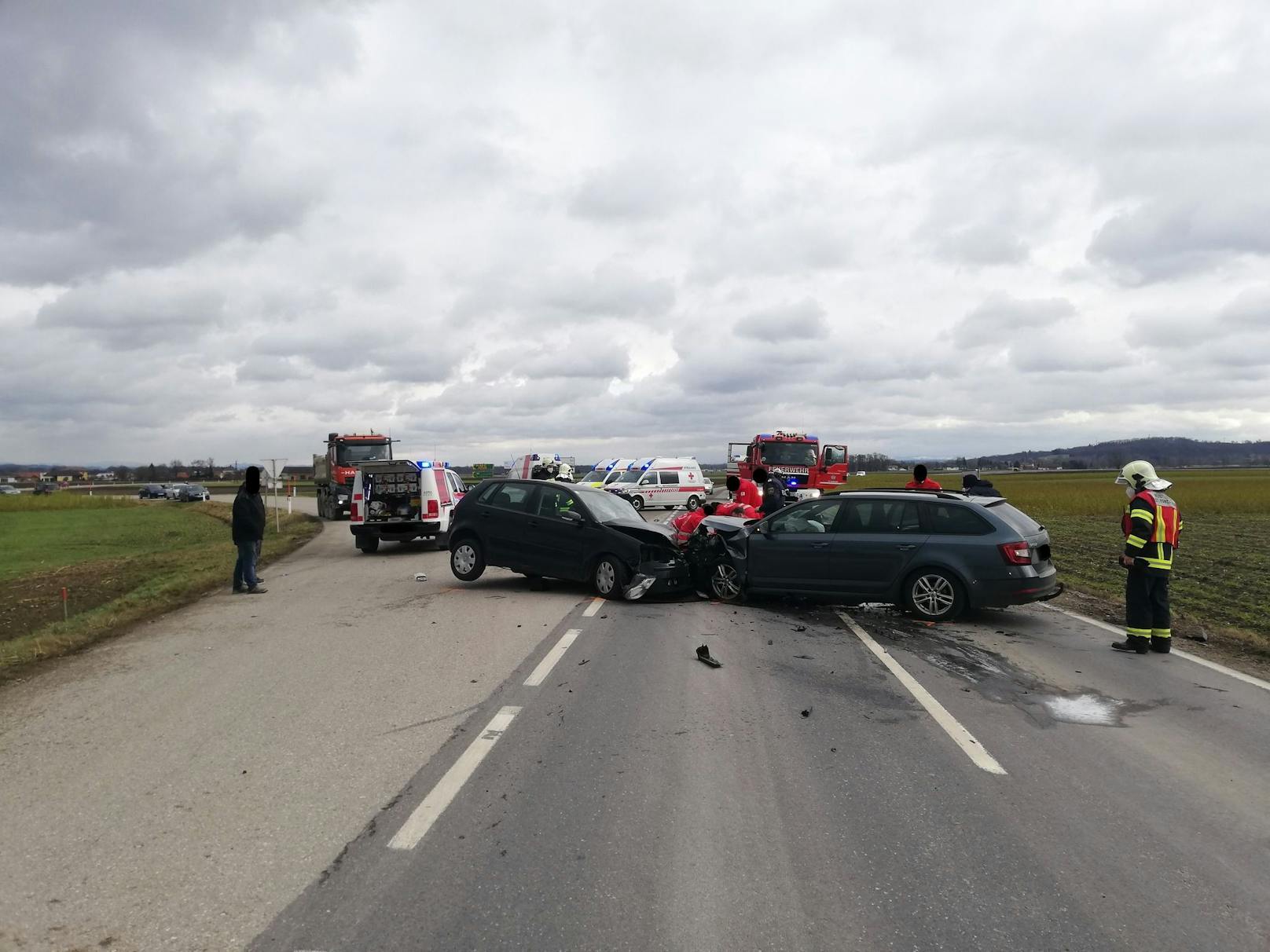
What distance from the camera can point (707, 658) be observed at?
8.09 meters

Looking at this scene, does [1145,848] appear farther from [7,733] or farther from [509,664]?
[7,733]

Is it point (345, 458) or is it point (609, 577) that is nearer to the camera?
point (609, 577)

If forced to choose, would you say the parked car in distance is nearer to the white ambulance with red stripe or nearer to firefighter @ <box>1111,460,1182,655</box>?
firefighter @ <box>1111,460,1182,655</box>

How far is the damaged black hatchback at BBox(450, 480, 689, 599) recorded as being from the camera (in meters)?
12.1

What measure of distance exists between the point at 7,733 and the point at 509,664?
371 cm

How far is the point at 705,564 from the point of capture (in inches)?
→ 476

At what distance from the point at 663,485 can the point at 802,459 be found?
581cm

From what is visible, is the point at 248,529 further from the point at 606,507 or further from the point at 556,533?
the point at 606,507

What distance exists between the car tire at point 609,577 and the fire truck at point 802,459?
2303cm

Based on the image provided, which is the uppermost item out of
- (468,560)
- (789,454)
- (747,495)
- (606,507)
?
(789,454)

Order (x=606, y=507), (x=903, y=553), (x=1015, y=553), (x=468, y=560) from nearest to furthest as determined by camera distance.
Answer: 1. (x=1015, y=553)
2. (x=903, y=553)
3. (x=606, y=507)
4. (x=468, y=560)

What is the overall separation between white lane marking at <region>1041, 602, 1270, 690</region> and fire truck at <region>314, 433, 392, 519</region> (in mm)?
24487

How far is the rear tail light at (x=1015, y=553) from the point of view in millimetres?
9836

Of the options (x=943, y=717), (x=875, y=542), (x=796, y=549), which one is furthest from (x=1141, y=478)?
(x=943, y=717)
